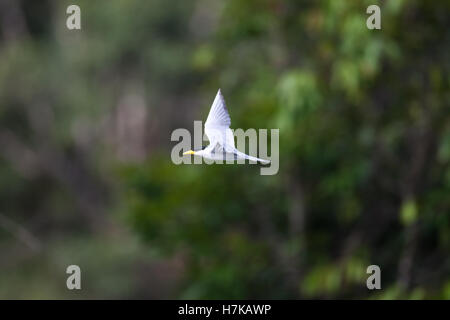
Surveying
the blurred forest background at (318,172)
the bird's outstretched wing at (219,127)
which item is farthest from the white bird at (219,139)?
the blurred forest background at (318,172)

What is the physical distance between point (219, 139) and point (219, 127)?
0.51 feet

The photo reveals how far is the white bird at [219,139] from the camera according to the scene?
3182 millimetres

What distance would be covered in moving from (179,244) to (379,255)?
79.8 inches

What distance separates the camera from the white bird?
318 cm

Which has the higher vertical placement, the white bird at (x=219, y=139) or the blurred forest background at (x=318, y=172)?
the blurred forest background at (x=318, y=172)

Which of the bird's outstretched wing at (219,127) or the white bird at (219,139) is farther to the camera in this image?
the bird's outstretched wing at (219,127)

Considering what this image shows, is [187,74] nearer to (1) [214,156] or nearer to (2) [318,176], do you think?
(2) [318,176]

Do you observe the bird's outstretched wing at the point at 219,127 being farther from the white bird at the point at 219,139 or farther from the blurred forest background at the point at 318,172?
the blurred forest background at the point at 318,172

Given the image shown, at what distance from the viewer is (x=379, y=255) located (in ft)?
25.8

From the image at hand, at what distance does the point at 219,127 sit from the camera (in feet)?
11.3

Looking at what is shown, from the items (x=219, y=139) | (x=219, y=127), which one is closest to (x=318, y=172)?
(x=219, y=127)

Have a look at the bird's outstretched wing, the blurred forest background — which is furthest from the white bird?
the blurred forest background

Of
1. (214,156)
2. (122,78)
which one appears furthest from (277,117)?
(122,78)

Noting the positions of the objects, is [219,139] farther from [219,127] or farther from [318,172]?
[318,172]
